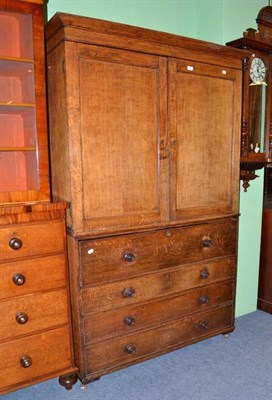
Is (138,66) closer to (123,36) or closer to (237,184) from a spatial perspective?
(123,36)

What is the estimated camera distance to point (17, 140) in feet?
5.89

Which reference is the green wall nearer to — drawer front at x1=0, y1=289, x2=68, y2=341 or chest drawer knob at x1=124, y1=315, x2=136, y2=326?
chest drawer knob at x1=124, y1=315, x2=136, y2=326

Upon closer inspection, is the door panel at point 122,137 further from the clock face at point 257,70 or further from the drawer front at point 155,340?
the clock face at point 257,70

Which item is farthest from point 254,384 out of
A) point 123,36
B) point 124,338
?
point 123,36

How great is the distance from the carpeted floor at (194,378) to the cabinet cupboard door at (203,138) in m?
0.92

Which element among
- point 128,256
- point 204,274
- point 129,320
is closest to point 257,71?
point 204,274

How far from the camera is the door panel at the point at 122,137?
1.64 meters

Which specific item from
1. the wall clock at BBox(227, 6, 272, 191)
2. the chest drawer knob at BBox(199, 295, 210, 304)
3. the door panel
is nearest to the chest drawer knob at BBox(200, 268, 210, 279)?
the chest drawer knob at BBox(199, 295, 210, 304)

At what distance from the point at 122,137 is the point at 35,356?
3.96 ft

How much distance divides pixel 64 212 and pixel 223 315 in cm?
134

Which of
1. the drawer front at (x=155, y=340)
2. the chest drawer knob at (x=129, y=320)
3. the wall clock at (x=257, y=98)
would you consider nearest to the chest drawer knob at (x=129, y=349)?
the drawer front at (x=155, y=340)

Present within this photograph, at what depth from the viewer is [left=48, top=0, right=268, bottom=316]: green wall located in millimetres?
2104

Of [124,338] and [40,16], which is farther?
[124,338]

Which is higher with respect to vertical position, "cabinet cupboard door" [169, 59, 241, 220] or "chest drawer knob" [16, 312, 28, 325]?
"cabinet cupboard door" [169, 59, 241, 220]
